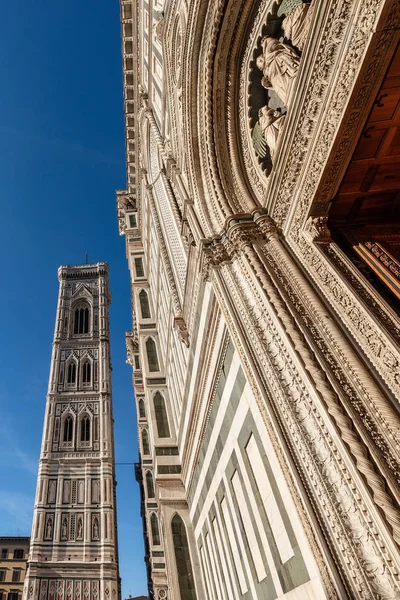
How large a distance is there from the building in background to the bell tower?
1871 cm

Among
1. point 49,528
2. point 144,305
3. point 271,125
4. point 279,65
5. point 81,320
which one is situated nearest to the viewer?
point 279,65

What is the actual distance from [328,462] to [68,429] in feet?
127

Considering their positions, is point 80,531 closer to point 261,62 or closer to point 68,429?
point 68,429

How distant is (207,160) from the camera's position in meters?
7.40

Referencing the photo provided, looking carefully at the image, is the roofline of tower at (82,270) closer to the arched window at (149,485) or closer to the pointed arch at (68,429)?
the pointed arch at (68,429)

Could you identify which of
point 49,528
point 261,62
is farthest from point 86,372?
point 261,62

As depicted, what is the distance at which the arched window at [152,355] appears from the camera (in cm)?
1407

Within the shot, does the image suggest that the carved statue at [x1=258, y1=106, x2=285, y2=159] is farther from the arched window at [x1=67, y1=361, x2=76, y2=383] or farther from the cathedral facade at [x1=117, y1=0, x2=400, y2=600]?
the arched window at [x1=67, y1=361, x2=76, y2=383]

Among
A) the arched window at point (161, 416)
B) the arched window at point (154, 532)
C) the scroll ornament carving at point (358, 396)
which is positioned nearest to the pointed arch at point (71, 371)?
the arched window at point (154, 532)

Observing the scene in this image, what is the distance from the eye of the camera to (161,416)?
12484 millimetres

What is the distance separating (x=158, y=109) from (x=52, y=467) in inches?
1284

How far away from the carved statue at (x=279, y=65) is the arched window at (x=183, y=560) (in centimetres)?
944

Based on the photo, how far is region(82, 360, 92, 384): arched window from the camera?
41.8 m

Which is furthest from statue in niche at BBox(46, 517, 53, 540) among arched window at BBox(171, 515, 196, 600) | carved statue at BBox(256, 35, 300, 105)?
carved statue at BBox(256, 35, 300, 105)
